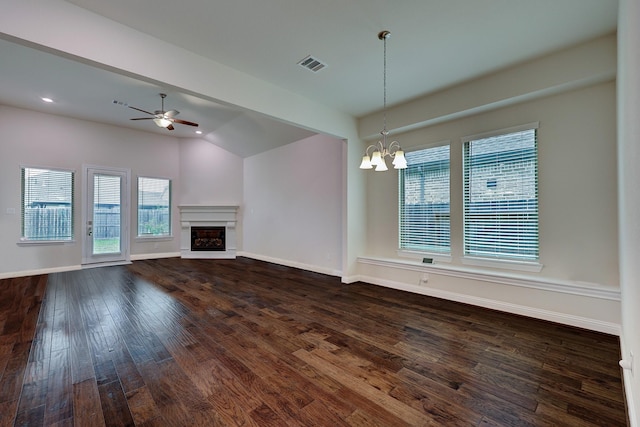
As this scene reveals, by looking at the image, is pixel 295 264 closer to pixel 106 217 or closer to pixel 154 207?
pixel 154 207

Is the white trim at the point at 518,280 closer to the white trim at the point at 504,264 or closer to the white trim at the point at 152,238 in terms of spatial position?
the white trim at the point at 504,264

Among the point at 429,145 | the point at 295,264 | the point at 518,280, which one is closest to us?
the point at 518,280

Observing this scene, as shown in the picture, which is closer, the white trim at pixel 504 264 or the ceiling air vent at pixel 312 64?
the ceiling air vent at pixel 312 64

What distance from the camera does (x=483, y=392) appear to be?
1951mm

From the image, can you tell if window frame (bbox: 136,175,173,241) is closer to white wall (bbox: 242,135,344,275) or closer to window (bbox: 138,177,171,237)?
window (bbox: 138,177,171,237)

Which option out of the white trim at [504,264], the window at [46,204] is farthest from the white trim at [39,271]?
the white trim at [504,264]

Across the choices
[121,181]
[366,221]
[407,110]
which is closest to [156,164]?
[121,181]

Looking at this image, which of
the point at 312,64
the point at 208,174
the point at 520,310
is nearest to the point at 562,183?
the point at 520,310

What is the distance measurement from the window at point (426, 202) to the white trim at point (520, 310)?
0.67 metres

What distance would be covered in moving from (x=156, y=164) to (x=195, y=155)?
109 centimetres

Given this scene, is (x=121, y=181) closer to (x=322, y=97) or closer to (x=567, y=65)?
(x=322, y=97)

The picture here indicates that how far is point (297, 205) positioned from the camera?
656 cm

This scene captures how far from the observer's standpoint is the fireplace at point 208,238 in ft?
26.7

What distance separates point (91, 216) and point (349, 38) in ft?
24.0
